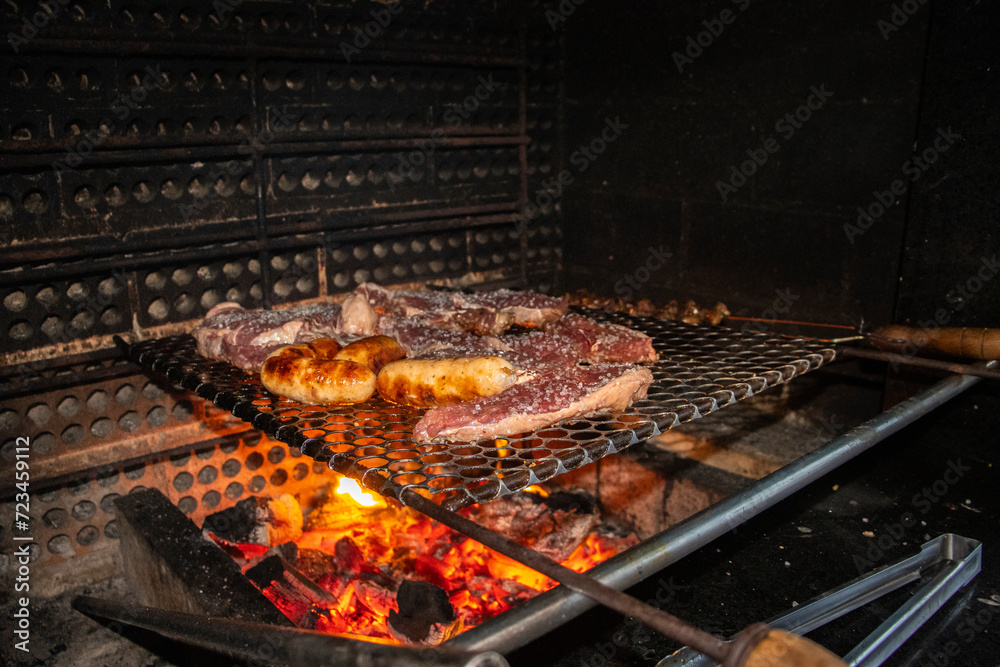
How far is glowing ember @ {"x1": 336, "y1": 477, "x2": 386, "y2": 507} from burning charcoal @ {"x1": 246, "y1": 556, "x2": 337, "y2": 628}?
0.99 meters

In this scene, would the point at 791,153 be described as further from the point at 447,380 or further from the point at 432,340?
the point at 447,380

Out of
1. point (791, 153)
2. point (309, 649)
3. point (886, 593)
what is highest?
point (791, 153)

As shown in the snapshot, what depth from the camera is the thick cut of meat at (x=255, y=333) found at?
141 inches

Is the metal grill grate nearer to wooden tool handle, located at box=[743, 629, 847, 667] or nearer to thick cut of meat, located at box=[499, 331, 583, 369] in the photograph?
thick cut of meat, located at box=[499, 331, 583, 369]

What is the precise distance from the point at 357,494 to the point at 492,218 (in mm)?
2368

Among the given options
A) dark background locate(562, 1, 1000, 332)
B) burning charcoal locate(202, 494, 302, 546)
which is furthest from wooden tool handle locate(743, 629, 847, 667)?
burning charcoal locate(202, 494, 302, 546)

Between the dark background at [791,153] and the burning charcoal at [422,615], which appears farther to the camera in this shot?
the dark background at [791,153]

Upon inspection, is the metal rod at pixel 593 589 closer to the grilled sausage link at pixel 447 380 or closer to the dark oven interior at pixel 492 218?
the grilled sausage link at pixel 447 380

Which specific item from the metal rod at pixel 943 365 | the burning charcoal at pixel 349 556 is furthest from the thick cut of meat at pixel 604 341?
the burning charcoal at pixel 349 556

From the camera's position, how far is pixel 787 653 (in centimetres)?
142

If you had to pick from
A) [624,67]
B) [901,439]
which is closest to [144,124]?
[624,67]

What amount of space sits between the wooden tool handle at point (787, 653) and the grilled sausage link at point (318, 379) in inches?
80.3

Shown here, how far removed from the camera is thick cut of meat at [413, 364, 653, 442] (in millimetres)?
2697

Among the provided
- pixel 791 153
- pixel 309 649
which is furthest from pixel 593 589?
pixel 791 153
